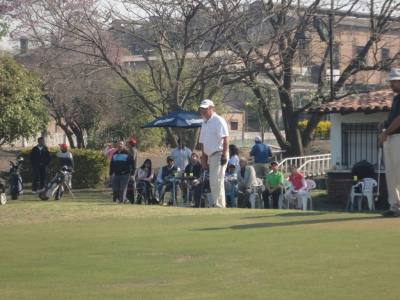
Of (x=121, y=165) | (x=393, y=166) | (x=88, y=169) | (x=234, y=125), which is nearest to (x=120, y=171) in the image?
(x=121, y=165)

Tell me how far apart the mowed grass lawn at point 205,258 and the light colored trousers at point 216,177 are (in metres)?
3.19

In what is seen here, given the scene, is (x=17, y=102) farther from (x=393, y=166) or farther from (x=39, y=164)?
(x=393, y=166)

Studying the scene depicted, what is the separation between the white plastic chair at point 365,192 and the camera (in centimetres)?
2345

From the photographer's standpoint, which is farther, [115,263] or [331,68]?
[331,68]

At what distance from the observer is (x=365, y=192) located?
2352 centimetres

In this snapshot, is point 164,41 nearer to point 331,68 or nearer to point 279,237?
point 331,68

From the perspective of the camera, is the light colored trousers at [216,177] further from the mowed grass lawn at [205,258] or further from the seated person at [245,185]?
the seated person at [245,185]

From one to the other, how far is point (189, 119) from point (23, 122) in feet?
29.0

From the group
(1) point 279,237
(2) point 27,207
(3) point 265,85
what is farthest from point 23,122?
(1) point 279,237

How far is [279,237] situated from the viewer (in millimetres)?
9844

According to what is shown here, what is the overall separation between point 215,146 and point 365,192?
345 inches

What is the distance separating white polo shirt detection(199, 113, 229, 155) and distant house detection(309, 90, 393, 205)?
34.1 feet

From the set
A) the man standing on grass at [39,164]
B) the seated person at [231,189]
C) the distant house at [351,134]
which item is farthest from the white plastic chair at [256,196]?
the man standing on grass at [39,164]

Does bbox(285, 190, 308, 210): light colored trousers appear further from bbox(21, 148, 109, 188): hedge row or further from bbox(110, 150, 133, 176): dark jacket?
bbox(21, 148, 109, 188): hedge row
